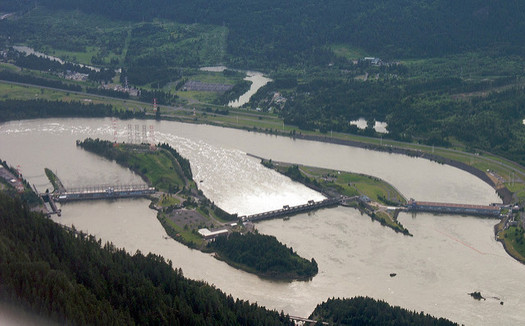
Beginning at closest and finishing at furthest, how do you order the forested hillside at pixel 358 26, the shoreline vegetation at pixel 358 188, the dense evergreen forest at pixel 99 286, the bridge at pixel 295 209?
the dense evergreen forest at pixel 99 286
the bridge at pixel 295 209
the shoreline vegetation at pixel 358 188
the forested hillside at pixel 358 26

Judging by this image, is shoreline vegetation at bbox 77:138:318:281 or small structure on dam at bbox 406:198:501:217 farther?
small structure on dam at bbox 406:198:501:217

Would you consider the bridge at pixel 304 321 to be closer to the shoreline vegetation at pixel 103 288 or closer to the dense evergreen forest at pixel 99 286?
the shoreline vegetation at pixel 103 288

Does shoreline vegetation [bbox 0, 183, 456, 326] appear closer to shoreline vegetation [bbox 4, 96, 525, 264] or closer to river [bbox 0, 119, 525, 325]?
river [bbox 0, 119, 525, 325]

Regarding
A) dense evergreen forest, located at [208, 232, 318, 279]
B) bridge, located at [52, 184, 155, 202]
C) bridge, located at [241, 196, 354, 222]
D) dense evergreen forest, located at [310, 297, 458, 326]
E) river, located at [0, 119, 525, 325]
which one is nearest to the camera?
dense evergreen forest, located at [310, 297, 458, 326]

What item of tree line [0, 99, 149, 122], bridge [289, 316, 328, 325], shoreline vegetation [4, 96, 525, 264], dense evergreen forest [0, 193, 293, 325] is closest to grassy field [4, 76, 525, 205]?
shoreline vegetation [4, 96, 525, 264]

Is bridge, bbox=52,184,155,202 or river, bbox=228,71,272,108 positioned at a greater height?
river, bbox=228,71,272,108

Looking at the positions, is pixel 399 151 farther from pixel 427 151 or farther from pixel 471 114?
pixel 471 114

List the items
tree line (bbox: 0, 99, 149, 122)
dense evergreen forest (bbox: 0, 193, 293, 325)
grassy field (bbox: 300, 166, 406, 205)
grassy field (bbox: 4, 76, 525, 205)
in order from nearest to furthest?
dense evergreen forest (bbox: 0, 193, 293, 325)
grassy field (bbox: 300, 166, 406, 205)
grassy field (bbox: 4, 76, 525, 205)
tree line (bbox: 0, 99, 149, 122)

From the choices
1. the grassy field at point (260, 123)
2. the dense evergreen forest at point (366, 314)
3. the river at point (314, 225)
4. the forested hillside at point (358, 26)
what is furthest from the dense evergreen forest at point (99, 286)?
the forested hillside at point (358, 26)
